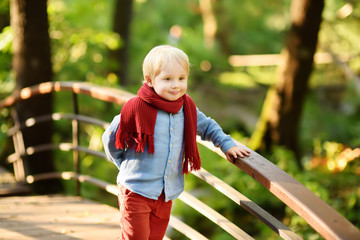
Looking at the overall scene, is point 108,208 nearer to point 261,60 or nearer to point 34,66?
point 34,66

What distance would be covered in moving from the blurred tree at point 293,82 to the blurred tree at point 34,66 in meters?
3.51

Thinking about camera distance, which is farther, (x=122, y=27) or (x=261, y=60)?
(x=261, y=60)

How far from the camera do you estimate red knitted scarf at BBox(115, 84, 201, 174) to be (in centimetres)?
223

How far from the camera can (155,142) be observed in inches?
90.2

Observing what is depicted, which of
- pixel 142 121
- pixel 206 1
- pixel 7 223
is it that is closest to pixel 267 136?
pixel 7 223

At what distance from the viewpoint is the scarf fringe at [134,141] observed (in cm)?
221

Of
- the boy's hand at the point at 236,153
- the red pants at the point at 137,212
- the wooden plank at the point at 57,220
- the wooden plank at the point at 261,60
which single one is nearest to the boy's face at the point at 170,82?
the boy's hand at the point at 236,153

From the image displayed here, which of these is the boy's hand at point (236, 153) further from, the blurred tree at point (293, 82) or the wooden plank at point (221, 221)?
the blurred tree at point (293, 82)

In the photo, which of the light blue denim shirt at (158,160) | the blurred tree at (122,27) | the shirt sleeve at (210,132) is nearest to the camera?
the light blue denim shirt at (158,160)

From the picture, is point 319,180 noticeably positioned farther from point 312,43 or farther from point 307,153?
point 307,153

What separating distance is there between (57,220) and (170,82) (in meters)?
1.96

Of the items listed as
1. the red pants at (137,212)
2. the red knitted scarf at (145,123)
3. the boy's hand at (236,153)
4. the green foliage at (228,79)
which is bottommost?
the red pants at (137,212)

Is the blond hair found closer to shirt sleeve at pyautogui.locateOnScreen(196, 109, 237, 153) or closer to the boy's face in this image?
the boy's face

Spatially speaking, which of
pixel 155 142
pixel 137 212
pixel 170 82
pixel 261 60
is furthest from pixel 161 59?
pixel 261 60
